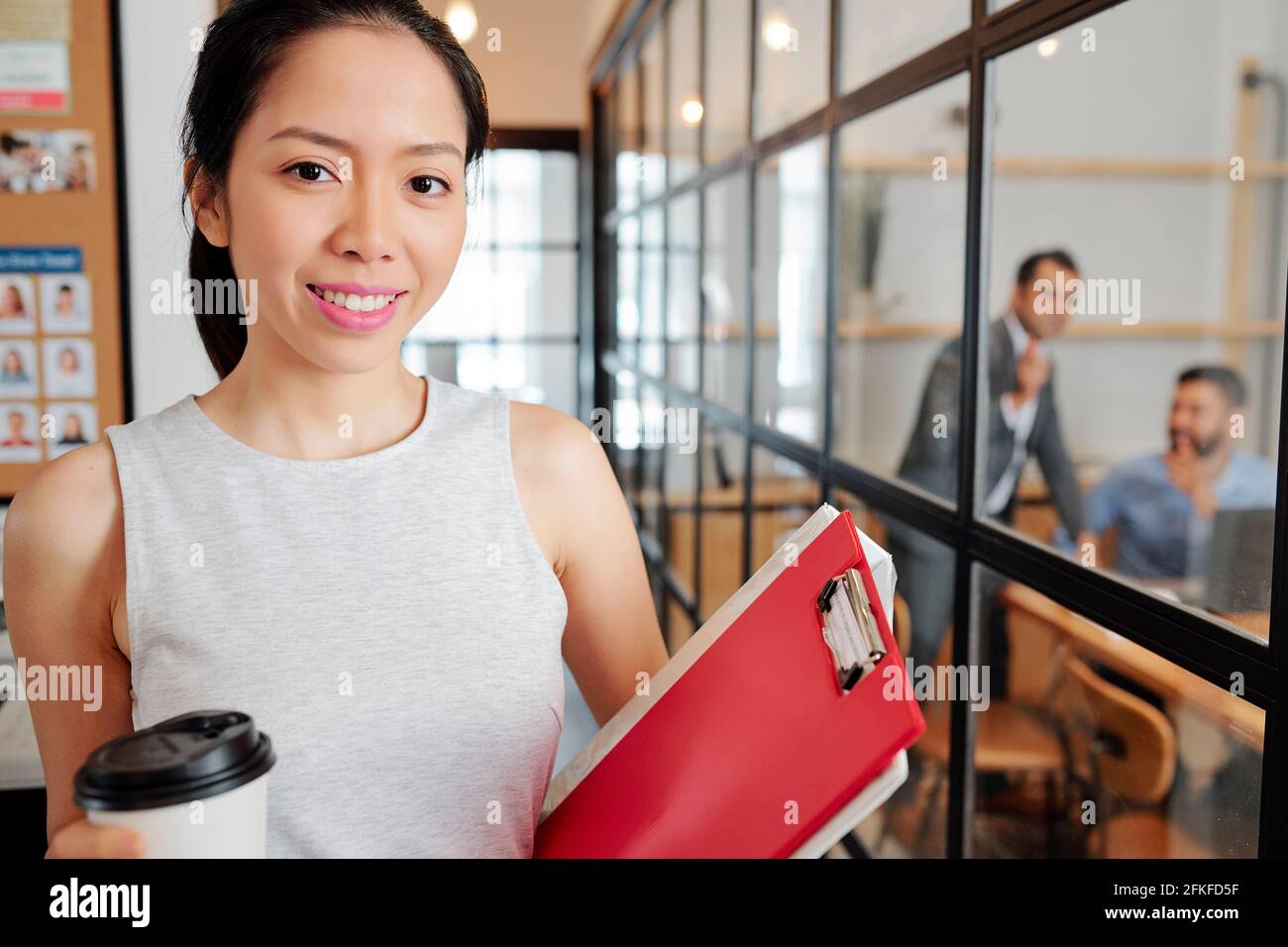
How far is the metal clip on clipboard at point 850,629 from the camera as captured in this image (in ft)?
1.69

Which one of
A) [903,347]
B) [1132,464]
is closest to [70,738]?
[903,347]

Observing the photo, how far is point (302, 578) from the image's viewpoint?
71cm

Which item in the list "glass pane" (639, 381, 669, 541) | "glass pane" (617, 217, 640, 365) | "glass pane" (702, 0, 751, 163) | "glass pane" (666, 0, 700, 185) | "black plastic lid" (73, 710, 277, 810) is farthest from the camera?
"glass pane" (617, 217, 640, 365)

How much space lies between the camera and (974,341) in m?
1.23

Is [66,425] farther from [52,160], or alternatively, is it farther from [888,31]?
[888,31]

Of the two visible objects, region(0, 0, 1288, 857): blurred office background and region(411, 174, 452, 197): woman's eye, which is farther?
region(0, 0, 1288, 857): blurred office background

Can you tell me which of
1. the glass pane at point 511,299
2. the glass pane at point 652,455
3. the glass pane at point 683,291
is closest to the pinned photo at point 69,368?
the glass pane at point 683,291

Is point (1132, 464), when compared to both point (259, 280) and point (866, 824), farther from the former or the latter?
point (259, 280)

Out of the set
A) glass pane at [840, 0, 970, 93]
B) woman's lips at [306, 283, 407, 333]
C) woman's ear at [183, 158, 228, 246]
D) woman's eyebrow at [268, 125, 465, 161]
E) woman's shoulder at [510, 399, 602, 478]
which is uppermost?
glass pane at [840, 0, 970, 93]

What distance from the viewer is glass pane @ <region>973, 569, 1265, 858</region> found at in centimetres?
96

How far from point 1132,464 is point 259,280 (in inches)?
102

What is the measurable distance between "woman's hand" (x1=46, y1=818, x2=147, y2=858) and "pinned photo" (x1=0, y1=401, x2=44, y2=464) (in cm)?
146

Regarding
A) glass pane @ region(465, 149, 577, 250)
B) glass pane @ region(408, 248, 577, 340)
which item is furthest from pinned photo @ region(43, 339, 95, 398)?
glass pane @ region(465, 149, 577, 250)

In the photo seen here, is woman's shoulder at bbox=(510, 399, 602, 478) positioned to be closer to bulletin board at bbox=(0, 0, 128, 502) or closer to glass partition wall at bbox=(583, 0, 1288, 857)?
glass partition wall at bbox=(583, 0, 1288, 857)
